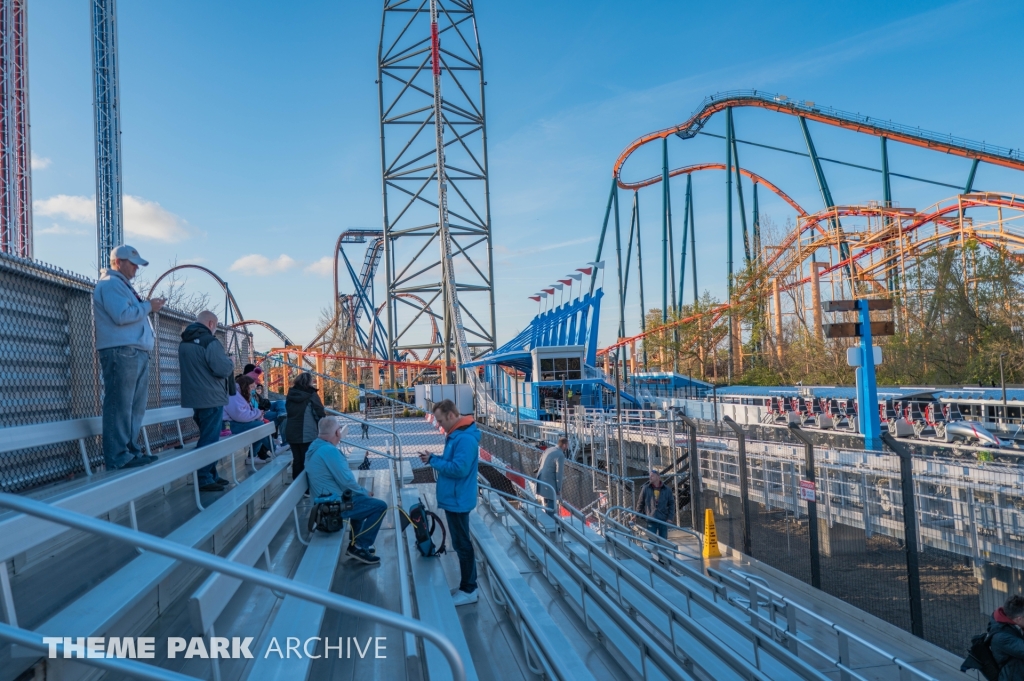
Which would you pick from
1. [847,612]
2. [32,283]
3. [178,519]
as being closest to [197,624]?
[178,519]

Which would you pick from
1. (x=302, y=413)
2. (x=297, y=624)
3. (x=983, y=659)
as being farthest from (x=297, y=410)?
(x=983, y=659)

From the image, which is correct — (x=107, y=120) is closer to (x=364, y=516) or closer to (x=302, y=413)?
(x=302, y=413)

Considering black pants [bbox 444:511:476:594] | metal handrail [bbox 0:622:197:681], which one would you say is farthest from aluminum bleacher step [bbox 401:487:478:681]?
metal handrail [bbox 0:622:197:681]

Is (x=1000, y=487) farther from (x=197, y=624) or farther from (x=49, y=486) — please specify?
(x=49, y=486)

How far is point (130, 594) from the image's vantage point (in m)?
2.45

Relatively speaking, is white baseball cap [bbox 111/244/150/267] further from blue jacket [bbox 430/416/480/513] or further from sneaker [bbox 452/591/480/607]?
sneaker [bbox 452/591/480/607]

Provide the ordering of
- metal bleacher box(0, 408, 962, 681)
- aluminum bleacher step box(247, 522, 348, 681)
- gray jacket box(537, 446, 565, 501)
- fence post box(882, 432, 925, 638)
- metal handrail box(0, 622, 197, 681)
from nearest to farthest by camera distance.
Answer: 1. metal handrail box(0, 622, 197, 681)
2. metal bleacher box(0, 408, 962, 681)
3. aluminum bleacher step box(247, 522, 348, 681)
4. fence post box(882, 432, 925, 638)
5. gray jacket box(537, 446, 565, 501)

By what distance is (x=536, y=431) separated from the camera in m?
18.7

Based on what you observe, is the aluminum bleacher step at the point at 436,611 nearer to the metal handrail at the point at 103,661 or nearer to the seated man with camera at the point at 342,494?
the seated man with camera at the point at 342,494

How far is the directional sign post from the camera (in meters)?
9.77

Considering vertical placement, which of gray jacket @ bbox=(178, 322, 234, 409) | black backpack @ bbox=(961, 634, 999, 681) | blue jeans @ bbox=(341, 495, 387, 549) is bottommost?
black backpack @ bbox=(961, 634, 999, 681)

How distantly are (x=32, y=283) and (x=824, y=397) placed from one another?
17.7 metres

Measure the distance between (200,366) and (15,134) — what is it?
22.2 metres

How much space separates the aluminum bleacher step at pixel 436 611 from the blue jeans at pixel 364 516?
0.36m
